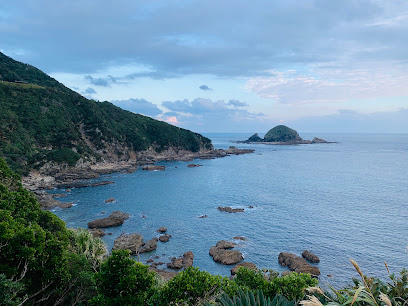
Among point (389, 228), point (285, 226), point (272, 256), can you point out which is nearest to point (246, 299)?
point (272, 256)

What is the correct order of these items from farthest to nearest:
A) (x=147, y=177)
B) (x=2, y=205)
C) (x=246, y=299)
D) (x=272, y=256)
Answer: (x=147, y=177) → (x=272, y=256) → (x=2, y=205) → (x=246, y=299)

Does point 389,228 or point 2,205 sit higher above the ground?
point 2,205

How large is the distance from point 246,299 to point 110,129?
379ft

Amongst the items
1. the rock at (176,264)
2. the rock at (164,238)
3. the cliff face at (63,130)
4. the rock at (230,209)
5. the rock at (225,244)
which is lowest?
the rock at (176,264)

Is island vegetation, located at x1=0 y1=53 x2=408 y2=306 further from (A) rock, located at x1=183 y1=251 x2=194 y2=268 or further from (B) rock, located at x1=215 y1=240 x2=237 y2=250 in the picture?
(B) rock, located at x1=215 y1=240 x2=237 y2=250

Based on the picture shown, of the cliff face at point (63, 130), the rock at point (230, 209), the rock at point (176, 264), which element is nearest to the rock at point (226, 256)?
the rock at point (176, 264)

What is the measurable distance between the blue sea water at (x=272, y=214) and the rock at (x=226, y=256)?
647 mm

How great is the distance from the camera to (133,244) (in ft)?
121

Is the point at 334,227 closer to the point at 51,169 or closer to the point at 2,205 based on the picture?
the point at 2,205

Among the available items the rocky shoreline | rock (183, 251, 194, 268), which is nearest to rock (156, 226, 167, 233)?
rock (183, 251, 194, 268)

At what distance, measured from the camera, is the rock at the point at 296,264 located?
30.2 m

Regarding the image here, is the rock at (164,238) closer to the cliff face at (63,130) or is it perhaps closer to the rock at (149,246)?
the rock at (149,246)

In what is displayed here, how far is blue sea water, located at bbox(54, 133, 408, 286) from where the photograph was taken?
3494 centimetres

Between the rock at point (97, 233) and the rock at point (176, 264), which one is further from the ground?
the rock at point (97, 233)
